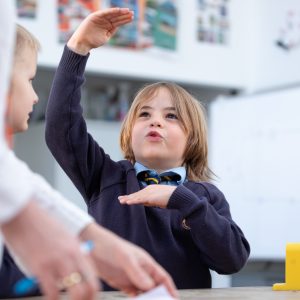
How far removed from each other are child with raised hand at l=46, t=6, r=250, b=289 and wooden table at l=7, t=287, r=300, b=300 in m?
0.12

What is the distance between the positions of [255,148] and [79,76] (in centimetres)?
287

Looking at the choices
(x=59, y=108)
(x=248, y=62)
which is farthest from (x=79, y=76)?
(x=248, y=62)

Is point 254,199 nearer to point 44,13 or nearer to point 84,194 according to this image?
point 44,13

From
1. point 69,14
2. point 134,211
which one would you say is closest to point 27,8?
point 69,14

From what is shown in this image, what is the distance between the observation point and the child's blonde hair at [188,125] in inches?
53.9

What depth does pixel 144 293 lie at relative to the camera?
26.4 inches

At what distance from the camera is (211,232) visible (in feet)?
3.66

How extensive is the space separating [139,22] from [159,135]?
2738mm

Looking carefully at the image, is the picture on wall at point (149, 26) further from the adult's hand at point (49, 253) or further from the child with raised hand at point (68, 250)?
the adult's hand at point (49, 253)

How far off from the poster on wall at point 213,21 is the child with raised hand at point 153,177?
291 cm

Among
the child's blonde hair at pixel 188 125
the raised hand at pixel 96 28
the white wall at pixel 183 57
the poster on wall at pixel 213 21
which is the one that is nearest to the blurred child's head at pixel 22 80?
the raised hand at pixel 96 28

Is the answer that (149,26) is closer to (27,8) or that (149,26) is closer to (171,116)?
(27,8)

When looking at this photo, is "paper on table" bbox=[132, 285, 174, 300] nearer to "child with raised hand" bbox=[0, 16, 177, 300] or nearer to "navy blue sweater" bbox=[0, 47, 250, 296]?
"child with raised hand" bbox=[0, 16, 177, 300]

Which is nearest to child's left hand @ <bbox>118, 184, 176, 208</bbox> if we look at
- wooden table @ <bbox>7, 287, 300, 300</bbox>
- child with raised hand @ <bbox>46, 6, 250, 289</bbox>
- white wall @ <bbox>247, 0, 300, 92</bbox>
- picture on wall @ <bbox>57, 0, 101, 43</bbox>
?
child with raised hand @ <bbox>46, 6, 250, 289</bbox>
